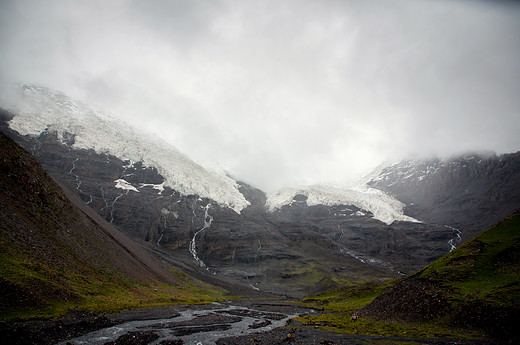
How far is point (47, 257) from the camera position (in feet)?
177

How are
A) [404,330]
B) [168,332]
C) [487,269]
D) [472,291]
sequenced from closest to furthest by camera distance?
[404,330] → [472,291] → [487,269] → [168,332]

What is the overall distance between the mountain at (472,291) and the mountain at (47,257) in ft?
164

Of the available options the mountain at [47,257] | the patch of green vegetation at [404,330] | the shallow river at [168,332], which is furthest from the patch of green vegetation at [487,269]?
the mountain at [47,257]

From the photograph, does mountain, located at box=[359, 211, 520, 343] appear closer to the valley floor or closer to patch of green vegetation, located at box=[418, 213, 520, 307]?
patch of green vegetation, located at box=[418, 213, 520, 307]

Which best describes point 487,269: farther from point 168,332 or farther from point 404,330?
point 168,332

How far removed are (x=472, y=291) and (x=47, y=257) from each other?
233 feet

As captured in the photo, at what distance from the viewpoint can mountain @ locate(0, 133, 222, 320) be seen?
121 ft

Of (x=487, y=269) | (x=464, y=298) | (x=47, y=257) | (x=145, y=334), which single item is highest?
(x=487, y=269)

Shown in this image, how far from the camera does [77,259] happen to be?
65.7 metres

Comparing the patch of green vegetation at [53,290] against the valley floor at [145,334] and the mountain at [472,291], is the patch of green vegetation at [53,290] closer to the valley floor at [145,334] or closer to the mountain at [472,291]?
the valley floor at [145,334]

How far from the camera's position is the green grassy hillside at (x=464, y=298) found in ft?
98.2

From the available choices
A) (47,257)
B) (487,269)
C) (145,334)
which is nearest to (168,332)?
(145,334)

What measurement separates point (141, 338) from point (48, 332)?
31.6ft

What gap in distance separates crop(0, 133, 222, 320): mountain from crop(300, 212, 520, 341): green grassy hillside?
42573 millimetres
